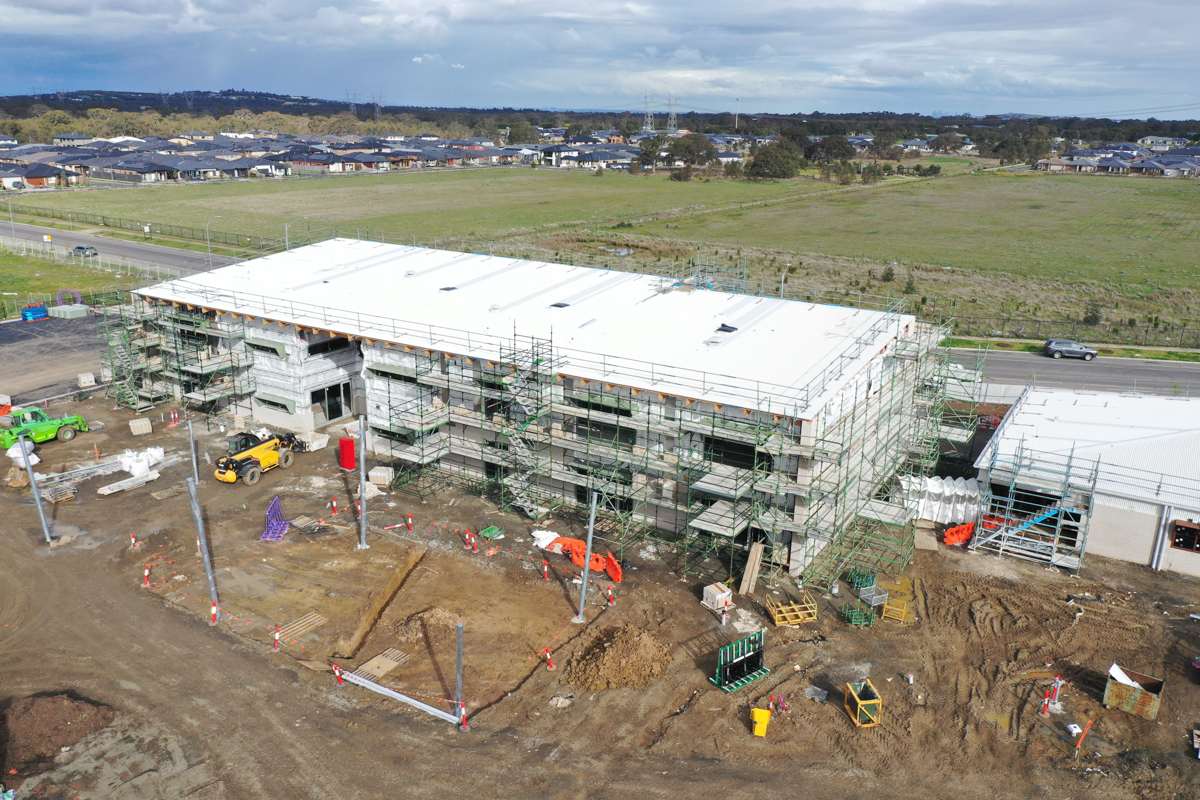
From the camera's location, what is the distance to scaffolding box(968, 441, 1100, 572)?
97.7 feet

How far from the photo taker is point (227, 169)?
163 metres

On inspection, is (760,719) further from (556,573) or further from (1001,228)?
(1001,228)

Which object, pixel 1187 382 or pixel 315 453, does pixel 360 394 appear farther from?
pixel 1187 382

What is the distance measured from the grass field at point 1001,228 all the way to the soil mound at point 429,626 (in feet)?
240

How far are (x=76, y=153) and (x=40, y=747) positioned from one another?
186m

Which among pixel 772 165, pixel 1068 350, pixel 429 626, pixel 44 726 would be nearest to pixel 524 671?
pixel 429 626

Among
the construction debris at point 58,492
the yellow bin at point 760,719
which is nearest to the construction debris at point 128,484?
the construction debris at point 58,492

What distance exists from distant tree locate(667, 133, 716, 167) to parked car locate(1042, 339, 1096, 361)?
141575 mm

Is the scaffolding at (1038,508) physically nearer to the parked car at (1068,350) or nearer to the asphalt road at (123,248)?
the parked car at (1068,350)

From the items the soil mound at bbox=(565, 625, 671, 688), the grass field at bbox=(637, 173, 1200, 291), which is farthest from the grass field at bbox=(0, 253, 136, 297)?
the soil mound at bbox=(565, 625, 671, 688)

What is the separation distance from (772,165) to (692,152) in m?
26.0

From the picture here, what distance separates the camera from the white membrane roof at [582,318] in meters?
31.4

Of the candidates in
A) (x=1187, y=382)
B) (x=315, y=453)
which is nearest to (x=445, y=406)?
(x=315, y=453)

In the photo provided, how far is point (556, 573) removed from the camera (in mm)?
28984
